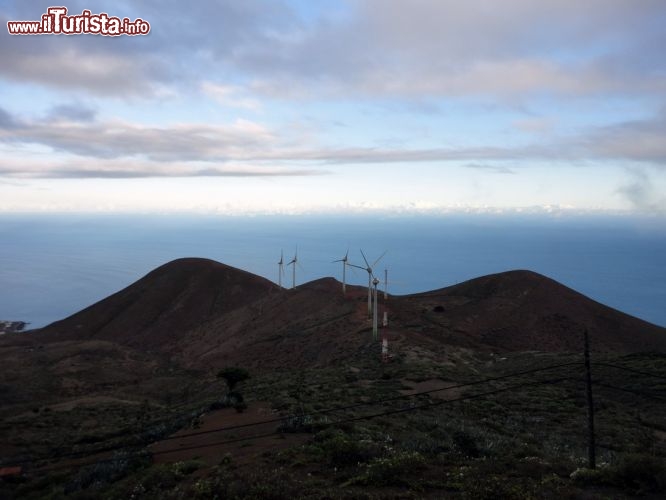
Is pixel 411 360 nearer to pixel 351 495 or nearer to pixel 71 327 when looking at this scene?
pixel 351 495

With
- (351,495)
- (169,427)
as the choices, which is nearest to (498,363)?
(169,427)

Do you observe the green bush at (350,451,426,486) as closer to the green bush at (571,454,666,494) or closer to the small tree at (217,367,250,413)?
the green bush at (571,454,666,494)

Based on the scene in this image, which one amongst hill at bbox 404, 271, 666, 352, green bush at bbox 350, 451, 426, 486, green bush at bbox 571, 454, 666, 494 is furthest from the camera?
hill at bbox 404, 271, 666, 352

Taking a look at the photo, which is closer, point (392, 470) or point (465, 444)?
point (392, 470)

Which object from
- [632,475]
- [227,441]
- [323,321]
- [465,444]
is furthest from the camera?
[323,321]

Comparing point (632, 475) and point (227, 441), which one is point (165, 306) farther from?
point (632, 475)

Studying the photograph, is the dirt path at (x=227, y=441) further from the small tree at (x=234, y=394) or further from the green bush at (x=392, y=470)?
the green bush at (x=392, y=470)

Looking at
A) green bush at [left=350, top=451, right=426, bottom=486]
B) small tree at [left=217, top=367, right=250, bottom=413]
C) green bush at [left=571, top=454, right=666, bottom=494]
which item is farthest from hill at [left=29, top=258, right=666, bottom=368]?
green bush at [left=571, top=454, right=666, bottom=494]

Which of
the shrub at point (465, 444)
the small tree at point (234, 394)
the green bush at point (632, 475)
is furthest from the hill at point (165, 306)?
the green bush at point (632, 475)

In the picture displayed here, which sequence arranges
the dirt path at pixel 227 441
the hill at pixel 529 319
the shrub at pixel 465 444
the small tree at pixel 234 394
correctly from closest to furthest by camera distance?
1. the shrub at pixel 465 444
2. the dirt path at pixel 227 441
3. the small tree at pixel 234 394
4. the hill at pixel 529 319

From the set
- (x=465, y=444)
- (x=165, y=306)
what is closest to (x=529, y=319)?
(x=465, y=444)


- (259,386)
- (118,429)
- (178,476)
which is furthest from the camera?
(259,386)
